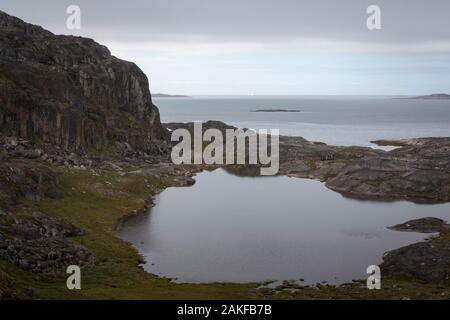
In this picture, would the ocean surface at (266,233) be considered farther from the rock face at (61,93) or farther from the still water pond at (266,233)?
the rock face at (61,93)

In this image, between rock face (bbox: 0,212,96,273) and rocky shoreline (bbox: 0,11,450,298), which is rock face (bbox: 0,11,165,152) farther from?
rock face (bbox: 0,212,96,273)

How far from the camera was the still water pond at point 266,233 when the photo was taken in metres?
78.2

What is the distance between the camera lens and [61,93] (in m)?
167

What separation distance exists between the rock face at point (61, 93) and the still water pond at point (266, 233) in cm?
3911

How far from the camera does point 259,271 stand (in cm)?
7731

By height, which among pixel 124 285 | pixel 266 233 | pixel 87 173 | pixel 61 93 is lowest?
pixel 124 285

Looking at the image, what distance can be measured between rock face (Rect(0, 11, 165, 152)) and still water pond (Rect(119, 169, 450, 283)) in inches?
1540

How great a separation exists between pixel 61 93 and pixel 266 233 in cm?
9643

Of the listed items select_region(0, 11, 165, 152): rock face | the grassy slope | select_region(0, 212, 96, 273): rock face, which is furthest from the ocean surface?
select_region(0, 11, 165, 152): rock face

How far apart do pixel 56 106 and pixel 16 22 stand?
48639 mm

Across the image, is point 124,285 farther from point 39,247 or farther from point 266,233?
point 266,233

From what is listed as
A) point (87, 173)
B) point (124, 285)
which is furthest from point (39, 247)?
point (87, 173)

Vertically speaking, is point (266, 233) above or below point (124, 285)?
above
